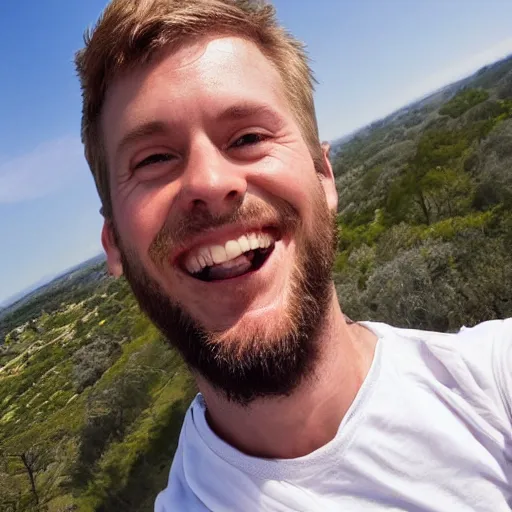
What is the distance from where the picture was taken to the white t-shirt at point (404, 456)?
5.09 feet

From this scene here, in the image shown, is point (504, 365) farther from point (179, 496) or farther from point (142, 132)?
point (142, 132)

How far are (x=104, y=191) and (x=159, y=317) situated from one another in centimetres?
66

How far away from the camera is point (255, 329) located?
1674 mm

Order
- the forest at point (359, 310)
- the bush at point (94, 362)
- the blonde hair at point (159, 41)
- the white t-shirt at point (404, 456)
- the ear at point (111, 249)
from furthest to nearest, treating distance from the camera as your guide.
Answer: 1. the bush at point (94, 362)
2. the forest at point (359, 310)
3. the ear at point (111, 249)
4. the blonde hair at point (159, 41)
5. the white t-shirt at point (404, 456)

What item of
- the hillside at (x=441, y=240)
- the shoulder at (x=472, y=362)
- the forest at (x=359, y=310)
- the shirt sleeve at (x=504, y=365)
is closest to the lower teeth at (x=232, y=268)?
the shoulder at (x=472, y=362)

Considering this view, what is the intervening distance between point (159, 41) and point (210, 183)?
2.07 feet

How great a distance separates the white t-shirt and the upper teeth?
0.67m

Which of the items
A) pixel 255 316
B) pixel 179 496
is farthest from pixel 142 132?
pixel 179 496

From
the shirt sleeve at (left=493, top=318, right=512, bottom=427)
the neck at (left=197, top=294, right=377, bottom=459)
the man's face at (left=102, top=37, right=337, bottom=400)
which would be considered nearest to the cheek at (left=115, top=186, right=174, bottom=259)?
the man's face at (left=102, top=37, right=337, bottom=400)

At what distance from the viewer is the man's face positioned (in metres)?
1.68

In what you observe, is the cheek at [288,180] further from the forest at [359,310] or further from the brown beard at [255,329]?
the forest at [359,310]

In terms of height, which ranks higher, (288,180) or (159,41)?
(159,41)

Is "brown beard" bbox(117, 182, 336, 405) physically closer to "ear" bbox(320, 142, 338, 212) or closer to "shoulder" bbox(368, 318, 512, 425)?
"ear" bbox(320, 142, 338, 212)

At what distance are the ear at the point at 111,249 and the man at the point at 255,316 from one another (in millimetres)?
127
